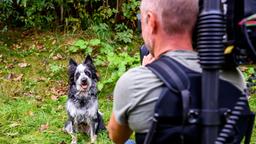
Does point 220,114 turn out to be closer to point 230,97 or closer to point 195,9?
point 230,97

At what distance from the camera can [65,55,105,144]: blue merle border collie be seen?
15.8 ft

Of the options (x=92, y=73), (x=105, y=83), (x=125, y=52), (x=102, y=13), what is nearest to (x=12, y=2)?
(x=102, y=13)

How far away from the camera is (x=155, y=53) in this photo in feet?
5.50

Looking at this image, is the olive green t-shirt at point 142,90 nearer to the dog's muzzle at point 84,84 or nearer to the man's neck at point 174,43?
the man's neck at point 174,43

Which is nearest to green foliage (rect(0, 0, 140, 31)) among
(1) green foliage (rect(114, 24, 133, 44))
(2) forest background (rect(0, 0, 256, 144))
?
(2) forest background (rect(0, 0, 256, 144))

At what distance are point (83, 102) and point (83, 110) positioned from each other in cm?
9

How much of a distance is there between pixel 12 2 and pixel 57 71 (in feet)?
6.02

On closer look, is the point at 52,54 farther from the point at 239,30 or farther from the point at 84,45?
the point at 239,30

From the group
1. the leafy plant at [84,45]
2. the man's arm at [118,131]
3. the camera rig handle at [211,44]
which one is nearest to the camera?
the camera rig handle at [211,44]

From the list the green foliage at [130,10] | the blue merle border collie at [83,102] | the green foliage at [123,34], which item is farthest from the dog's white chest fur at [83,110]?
the green foliage at [130,10]

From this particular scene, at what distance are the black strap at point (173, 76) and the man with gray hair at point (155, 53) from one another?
26 mm

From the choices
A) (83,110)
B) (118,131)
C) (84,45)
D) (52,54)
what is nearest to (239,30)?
(118,131)

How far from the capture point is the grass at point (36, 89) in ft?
16.0

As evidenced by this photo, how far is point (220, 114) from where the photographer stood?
138 cm
